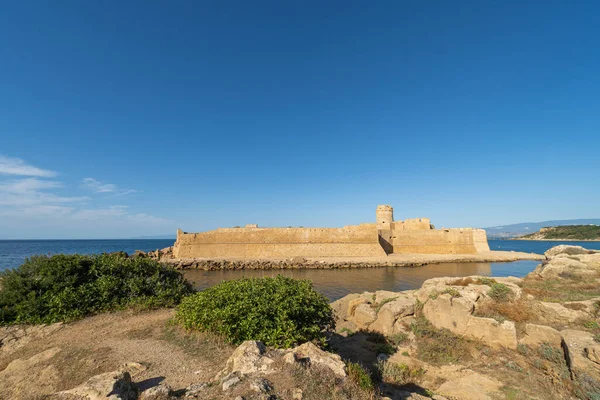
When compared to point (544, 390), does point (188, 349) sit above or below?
above

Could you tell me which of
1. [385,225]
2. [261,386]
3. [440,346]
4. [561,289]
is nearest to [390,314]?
[440,346]

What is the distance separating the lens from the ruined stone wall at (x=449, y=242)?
125ft

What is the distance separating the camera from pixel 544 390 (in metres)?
5.26

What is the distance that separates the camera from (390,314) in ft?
29.3

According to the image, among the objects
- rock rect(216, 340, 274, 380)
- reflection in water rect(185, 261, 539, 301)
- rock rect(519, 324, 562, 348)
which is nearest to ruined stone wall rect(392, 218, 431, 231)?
reflection in water rect(185, 261, 539, 301)

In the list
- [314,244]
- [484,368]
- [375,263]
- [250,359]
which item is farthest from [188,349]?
[314,244]

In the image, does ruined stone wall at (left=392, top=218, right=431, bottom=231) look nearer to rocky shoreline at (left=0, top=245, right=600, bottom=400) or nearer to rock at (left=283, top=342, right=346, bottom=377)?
rocky shoreline at (left=0, top=245, right=600, bottom=400)

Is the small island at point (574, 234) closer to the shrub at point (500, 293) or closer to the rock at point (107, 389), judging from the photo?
the shrub at point (500, 293)

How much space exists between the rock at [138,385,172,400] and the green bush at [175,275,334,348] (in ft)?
5.57

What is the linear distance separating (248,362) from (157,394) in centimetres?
107

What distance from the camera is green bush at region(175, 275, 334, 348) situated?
15.3 feet

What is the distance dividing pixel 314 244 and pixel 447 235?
19.5 metres

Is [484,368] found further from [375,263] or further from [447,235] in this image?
[447,235]

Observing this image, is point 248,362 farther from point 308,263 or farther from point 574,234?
point 574,234
